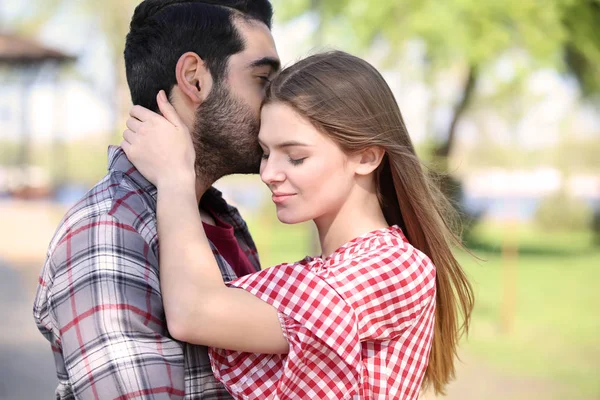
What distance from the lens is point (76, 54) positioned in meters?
13.8

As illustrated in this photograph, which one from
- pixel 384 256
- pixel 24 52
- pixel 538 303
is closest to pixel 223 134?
pixel 384 256

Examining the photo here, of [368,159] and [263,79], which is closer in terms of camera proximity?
[368,159]

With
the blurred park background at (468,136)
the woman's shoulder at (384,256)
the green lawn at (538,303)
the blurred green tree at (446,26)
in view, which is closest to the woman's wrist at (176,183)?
the woman's shoulder at (384,256)

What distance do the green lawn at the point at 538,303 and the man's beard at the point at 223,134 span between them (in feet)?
9.90

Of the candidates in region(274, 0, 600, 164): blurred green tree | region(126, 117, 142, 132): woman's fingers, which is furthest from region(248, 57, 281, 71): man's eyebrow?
region(274, 0, 600, 164): blurred green tree

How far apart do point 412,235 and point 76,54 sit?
42.7 ft

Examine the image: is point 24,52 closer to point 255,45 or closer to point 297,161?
point 255,45

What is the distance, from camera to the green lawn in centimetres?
730

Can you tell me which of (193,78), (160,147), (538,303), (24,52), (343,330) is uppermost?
(24,52)

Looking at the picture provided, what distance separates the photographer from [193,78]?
1911 mm

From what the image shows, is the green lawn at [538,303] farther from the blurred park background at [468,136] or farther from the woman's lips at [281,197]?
the woman's lips at [281,197]

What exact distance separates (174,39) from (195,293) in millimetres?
756

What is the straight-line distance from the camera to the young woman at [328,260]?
1.46 meters

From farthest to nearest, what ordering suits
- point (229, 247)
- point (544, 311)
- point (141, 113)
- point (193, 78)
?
point (544, 311), point (229, 247), point (193, 78), point (141, 113)
